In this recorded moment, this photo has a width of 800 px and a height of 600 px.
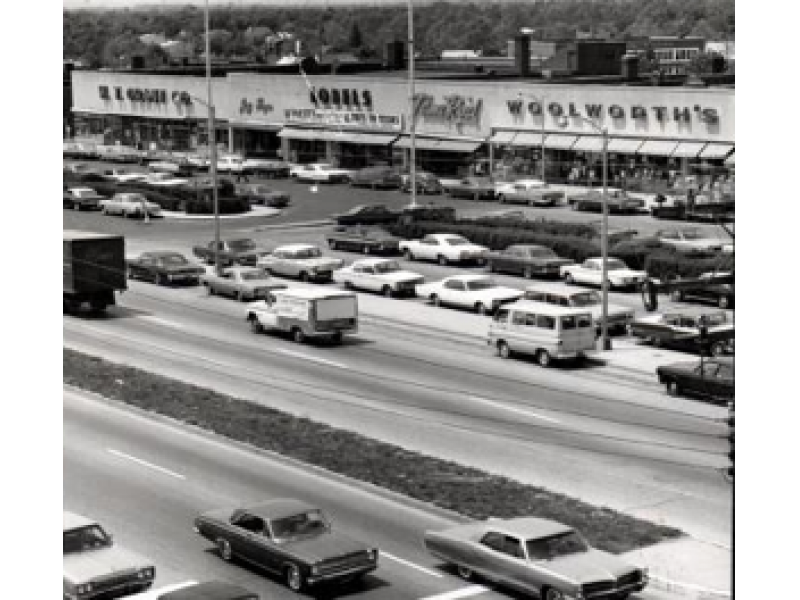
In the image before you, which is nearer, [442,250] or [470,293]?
[470,293]

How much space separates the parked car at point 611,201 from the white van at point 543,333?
10186 millimetres

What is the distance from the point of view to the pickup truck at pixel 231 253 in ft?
79.0

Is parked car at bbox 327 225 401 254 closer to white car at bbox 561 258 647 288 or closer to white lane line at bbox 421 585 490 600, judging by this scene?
white car at bbox 561 258 647 288

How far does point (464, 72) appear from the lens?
84.9 feet

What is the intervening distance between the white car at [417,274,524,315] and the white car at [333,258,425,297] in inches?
12.2

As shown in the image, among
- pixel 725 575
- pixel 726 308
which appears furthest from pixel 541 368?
pixel 725 575

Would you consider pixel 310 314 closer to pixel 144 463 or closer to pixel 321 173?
pixel 144 463

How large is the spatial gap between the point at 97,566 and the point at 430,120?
2441 cm

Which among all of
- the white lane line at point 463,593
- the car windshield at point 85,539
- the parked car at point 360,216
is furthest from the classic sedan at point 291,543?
the parked car at point 360,216

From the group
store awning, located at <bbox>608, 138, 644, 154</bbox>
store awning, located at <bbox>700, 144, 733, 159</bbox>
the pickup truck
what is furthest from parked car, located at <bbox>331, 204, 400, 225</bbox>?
store awning, located at <bbox>700, 144, 733, 159</bbox>

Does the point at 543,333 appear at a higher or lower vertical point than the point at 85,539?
higher

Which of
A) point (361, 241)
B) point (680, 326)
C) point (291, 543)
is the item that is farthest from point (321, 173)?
point (291, 543)

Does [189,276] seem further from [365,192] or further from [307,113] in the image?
[365,192]

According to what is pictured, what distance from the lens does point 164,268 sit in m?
25.2
